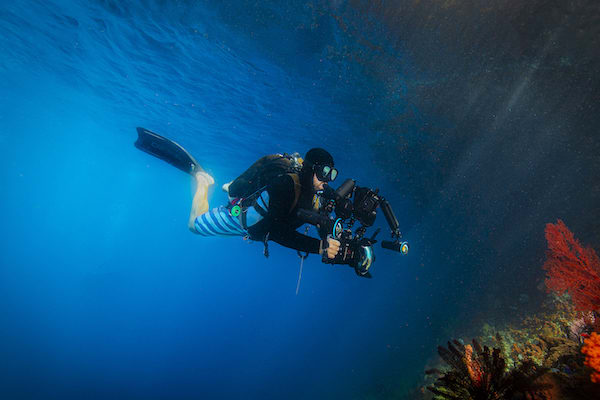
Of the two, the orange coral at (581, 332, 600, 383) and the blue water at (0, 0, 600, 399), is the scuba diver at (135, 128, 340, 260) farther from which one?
the blue water at (0, 0, 600, 399)

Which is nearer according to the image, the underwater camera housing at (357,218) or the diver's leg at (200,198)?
the underwater camera housing at (357,218)

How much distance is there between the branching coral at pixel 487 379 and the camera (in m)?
2.14

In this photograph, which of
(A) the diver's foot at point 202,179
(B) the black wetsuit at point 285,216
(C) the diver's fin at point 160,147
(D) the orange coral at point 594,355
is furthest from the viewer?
(A) the diver's foot at point 202,179

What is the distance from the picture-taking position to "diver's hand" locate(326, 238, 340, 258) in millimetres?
3332

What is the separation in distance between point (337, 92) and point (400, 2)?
4480 mm

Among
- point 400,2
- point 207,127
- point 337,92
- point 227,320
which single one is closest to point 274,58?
point 337,92

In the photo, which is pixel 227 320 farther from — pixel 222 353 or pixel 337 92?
pixel 337 92

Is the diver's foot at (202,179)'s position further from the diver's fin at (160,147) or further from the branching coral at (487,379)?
the branching coral at (487,379)

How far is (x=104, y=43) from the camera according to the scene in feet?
38.6

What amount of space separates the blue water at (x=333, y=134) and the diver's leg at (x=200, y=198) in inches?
230

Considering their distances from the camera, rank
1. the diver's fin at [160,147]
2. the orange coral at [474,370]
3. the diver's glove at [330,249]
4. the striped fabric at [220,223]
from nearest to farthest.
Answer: the orange coral at [474,370] < the diver's glove at [330,249] < the striped fabric at [220,223] < the diver's fin at [160,147]

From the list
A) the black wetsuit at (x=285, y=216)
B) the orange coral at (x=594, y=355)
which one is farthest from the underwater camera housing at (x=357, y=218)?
the orange coral at (x=594, y=355)

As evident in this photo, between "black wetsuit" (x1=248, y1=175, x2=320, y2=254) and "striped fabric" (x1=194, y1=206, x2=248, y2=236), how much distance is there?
1.59 meters

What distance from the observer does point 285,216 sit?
12.0 ft
